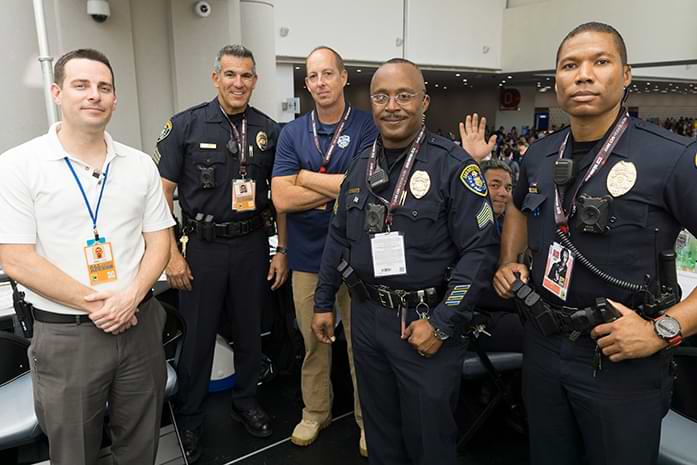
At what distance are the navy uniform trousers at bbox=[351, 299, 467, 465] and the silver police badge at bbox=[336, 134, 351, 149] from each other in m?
0.75

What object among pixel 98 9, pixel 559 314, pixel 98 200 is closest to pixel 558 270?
pixel 559 314

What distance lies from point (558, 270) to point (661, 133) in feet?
1.55

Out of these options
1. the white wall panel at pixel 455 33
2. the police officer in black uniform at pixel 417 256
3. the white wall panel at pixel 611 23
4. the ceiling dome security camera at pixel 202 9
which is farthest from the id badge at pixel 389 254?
the white wall panel at pixel 611 23

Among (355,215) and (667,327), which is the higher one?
(355,215)

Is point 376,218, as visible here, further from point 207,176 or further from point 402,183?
point 207,176

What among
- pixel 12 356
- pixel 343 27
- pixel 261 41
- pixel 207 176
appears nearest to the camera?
pixel 12 356

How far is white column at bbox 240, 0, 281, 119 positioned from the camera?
421 cm

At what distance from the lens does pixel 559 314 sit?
149 cm

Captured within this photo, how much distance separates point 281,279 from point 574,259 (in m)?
1.51

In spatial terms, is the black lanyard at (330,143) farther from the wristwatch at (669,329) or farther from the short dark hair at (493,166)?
the wristwatch at (669,329)

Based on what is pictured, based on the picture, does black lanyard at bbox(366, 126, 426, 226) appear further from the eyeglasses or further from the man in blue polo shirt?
the man in blue polo shirt

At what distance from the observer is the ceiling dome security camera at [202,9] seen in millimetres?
3695

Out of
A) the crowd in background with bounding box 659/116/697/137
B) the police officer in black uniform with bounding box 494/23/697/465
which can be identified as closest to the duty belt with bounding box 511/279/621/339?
the police officer in black uniform with bounding box 494/23/697/465

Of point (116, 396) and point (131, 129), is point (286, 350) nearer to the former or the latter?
point (116, 396)
